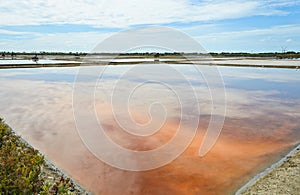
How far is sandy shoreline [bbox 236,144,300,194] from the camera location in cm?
528

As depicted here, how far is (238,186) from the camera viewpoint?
18.9 feet

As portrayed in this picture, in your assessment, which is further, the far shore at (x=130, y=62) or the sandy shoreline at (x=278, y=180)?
the far shore at (x=130, y=62)

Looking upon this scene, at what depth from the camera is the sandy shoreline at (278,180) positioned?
5.28 metres

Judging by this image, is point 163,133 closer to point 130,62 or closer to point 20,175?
point 20,175

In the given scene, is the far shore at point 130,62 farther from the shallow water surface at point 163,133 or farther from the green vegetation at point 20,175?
the green vegetation at point 20,175

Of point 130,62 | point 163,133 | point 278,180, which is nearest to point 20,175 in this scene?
point 278,180

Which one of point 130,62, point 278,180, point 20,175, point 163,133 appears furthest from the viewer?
point 130,62

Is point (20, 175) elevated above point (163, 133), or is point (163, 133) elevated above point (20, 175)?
point (20, 175)

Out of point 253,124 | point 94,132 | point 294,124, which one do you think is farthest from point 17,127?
point 294,124

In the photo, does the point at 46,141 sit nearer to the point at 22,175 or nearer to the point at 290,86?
the point at 22,175

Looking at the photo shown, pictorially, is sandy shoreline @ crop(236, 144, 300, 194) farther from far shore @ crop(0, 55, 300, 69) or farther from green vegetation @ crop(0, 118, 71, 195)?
far shore @ crop(0, 55, 300, 69)

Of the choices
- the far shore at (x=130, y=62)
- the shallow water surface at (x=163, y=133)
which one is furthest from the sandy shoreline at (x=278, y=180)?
the far shore at (x=130, y=62)

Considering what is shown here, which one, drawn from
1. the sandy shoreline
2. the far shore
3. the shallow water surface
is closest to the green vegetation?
the shallow water surface

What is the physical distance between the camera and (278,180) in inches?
224
